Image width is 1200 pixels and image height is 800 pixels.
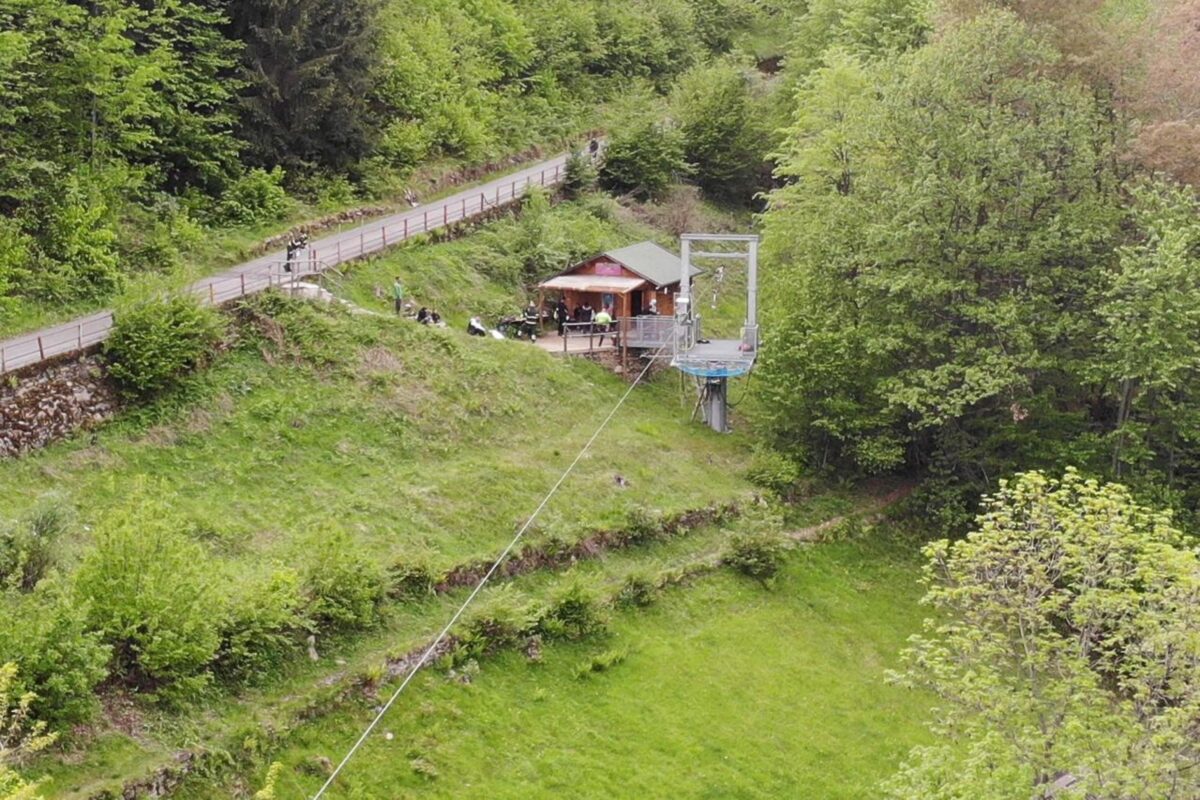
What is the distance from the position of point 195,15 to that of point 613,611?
21897mm

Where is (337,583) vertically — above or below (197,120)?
below

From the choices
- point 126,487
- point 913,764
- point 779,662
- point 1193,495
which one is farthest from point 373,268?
point 1193,495

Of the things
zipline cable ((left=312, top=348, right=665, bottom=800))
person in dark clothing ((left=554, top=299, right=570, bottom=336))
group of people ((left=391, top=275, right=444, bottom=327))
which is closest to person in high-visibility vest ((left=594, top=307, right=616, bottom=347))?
person in dark clothing ((left=554, top=299, right=570, bottom=336))

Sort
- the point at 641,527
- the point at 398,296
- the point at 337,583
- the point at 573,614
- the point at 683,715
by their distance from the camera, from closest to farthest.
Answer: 1. the point at 337,583
2. the point at 683,715
3. the point at 573,614
4. the point at 641,527
5. the point at 398,296

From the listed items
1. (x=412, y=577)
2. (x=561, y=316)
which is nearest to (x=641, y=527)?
(x=412, y=577)

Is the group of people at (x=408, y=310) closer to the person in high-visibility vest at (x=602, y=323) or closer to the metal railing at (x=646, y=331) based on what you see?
the person in high-visibility vest at (x=602, y=323)

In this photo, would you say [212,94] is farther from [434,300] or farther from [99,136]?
[434,300]

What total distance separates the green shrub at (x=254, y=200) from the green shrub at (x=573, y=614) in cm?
1797

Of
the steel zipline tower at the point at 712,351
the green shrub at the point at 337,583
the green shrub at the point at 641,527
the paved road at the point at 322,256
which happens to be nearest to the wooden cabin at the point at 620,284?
the steel zipline tower at the point at 712,351

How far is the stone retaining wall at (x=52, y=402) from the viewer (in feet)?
74.3

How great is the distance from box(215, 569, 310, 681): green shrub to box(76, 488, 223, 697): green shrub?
2.66ft

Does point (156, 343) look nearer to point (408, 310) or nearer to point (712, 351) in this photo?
point (408, 310)

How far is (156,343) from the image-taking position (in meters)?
24.8

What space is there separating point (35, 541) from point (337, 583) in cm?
472
